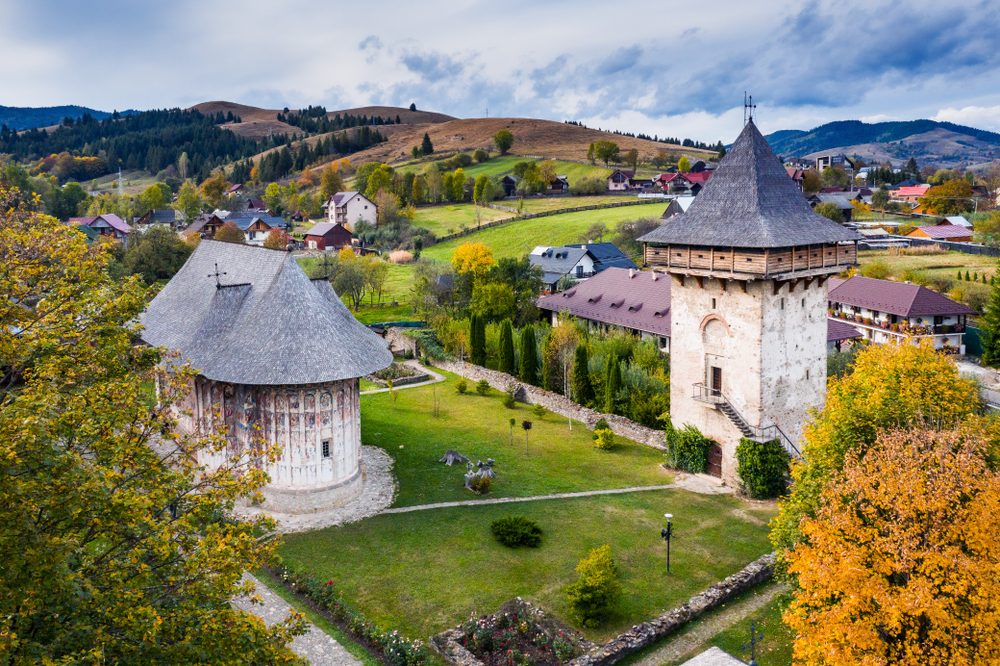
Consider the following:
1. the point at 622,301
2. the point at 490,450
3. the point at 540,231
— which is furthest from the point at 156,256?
the point at 490,450

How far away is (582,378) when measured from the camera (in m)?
44.9

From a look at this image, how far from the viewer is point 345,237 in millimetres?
105750

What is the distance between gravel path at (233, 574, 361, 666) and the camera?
20266 millimetres

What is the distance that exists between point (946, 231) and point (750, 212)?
82928 millimetres

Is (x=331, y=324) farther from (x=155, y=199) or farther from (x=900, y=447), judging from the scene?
(x=155, y=199)

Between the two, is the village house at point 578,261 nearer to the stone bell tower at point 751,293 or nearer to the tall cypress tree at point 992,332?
the tall cypress tree at point 992,332

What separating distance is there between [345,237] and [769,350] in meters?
82.7

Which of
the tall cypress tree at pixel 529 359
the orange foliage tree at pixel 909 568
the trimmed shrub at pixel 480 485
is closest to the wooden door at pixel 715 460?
the trimmed shrub at pixel 480 485

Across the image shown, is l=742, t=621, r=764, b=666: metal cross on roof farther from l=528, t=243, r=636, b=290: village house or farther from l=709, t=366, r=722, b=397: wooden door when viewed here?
l=528, t=243, r=636, b=290: village house

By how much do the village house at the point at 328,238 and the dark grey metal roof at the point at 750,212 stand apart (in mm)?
76700

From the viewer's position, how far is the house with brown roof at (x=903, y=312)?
189 feet

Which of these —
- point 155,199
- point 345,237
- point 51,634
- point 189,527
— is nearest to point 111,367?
point 189,527

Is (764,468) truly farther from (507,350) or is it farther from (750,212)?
(507,350)

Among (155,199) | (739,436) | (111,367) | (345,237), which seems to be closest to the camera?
(111,367)
